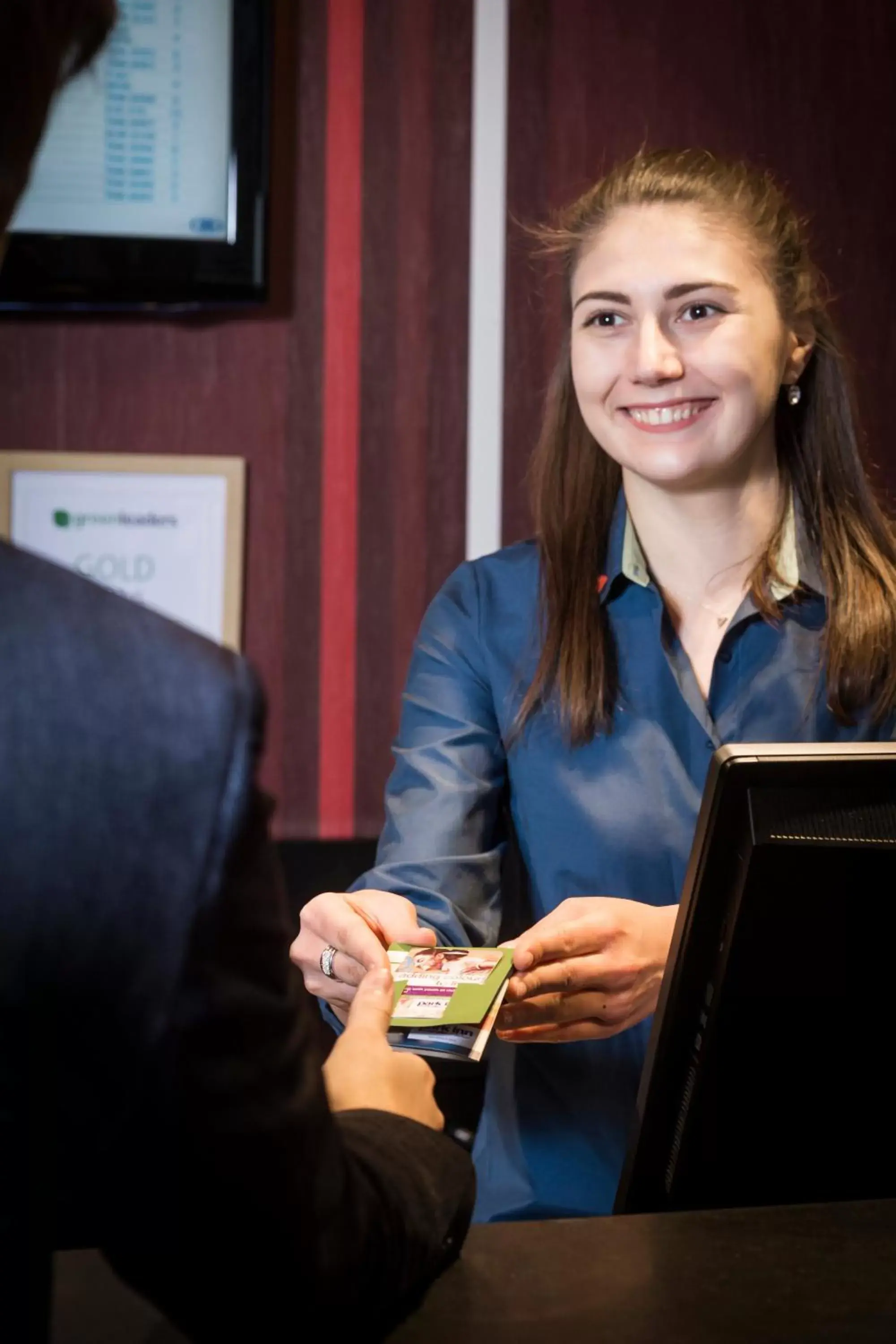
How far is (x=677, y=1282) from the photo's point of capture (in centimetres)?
85

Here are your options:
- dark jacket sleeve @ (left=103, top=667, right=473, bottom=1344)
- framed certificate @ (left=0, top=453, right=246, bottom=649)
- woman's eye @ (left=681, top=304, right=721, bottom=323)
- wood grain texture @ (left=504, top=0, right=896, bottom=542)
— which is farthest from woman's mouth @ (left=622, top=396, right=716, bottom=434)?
dark jacket sleeve @ (left=103, top=667, right=473, bottom=1344)

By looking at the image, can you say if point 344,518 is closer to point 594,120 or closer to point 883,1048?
point 594,120

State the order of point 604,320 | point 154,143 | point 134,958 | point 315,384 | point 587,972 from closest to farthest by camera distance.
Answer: point 134,958
point 587,972
point 604,320
point 154,143
point 315,384

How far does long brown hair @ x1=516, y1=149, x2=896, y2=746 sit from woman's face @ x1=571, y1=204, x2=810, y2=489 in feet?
0.14

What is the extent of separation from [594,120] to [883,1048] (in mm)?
1952

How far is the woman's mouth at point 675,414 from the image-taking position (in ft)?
5.58

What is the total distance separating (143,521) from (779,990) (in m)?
1.71

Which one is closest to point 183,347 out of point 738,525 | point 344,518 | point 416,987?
point 344,518

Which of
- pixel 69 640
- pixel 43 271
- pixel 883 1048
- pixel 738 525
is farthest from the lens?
pixel 43 271

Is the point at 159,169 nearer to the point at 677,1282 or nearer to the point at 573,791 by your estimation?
the point at 573,791

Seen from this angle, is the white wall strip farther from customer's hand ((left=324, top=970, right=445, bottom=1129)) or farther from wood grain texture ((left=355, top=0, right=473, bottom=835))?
customer's hand ((left=324, top=970, right=445, bottom=1129))

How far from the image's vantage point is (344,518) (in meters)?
2.46

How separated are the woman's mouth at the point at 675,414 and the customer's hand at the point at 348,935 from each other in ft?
2.14

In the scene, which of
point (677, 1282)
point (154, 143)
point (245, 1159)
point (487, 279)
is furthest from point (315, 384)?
point (245, 1159)
